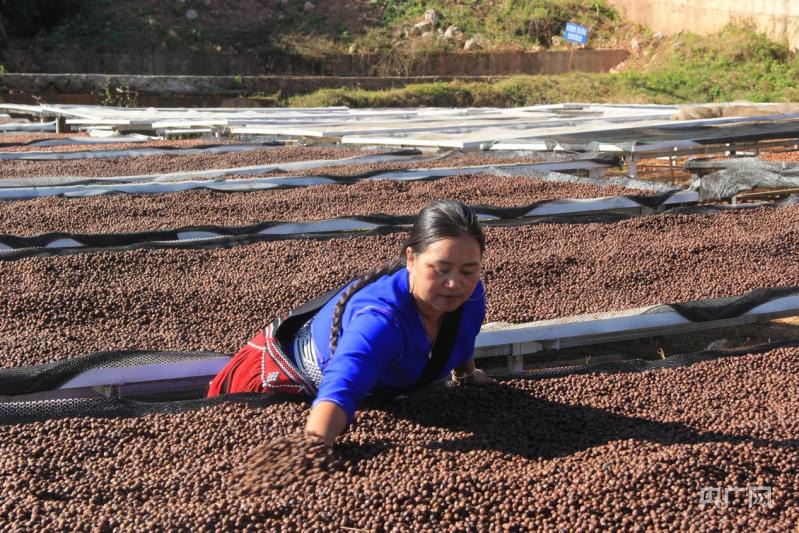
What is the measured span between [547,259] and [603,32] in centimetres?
1949

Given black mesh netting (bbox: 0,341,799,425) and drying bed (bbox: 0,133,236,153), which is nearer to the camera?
black mesh netting (bbox: 0,341,799,425)

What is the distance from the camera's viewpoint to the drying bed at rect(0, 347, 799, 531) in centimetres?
170

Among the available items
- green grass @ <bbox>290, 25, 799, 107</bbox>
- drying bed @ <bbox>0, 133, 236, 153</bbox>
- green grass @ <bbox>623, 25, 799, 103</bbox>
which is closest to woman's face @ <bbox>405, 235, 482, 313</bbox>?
drying bed @ <bbox>0, 133, 236, 153</bbox>

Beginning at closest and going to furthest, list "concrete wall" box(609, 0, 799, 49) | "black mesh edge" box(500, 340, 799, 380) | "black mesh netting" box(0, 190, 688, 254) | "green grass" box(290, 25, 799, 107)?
1. "black mesh edge" box(500, 340, 799, 380)
2. "black mesh netting" box(0, 190, 688, 254)
3. "green grass" box(290, 25, 799, 107)
4. "concrete wall" box(609, 0, 799, 49)

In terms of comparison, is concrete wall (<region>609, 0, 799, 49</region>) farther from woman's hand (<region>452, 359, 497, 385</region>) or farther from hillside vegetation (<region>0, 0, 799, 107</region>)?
woman's hand (<region>452, 359, 497, 385</region>)

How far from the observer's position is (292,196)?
5207 millimetres

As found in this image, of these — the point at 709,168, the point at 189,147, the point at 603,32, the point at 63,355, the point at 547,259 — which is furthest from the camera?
the point at 603,32

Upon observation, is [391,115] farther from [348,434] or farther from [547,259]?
[348,434]

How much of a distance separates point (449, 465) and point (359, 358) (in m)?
0.31

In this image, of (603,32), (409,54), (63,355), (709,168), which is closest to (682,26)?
(603,32)

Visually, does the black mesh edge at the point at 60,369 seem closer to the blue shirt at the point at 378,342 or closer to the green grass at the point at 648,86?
the blue shirt at the point at 378,342

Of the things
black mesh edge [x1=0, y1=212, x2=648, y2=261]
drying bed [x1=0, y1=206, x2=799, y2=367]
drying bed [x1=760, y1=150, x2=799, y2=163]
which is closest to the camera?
drying bed [x1=0, y1=206, x2=799, y2=367]

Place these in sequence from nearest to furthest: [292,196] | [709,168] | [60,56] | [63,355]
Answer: [63,355]
[292,196]
[709,168]
[60,56]

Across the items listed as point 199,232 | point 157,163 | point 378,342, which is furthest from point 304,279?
point 157,163
